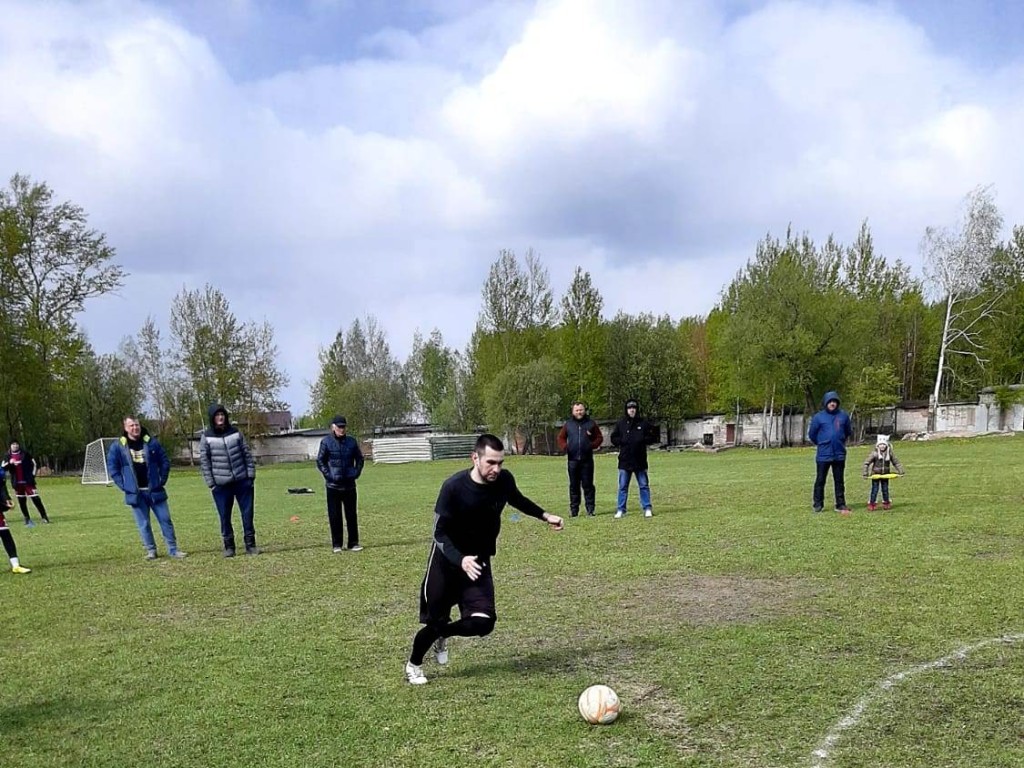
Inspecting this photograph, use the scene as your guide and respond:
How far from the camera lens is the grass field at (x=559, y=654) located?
188 inches

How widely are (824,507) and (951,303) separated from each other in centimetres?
4481

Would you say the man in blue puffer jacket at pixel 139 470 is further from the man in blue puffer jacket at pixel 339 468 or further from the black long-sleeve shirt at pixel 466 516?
the black long-sleeve shirt at pixel 466 516

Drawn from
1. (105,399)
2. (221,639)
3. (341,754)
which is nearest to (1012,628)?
(341,754)

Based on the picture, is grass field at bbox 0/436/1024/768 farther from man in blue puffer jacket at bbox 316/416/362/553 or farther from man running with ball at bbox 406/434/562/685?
man in blue puffer jacket at bbox 316/416/362/553

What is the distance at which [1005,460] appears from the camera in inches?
1048

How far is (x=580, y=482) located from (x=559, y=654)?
30.5ft

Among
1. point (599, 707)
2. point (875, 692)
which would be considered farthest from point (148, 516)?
point (875, 692)

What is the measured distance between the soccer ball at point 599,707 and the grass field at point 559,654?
0.23ft

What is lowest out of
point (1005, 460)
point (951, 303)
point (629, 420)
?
point (1005, 460)

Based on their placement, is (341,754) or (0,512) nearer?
(341,754)

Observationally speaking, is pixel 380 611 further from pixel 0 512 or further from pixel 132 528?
pixel 132 528

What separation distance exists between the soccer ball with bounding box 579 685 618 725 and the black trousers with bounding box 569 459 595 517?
10.5m

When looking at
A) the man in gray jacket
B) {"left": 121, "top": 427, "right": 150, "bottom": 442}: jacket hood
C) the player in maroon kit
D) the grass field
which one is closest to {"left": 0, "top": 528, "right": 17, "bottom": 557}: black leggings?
the grass field

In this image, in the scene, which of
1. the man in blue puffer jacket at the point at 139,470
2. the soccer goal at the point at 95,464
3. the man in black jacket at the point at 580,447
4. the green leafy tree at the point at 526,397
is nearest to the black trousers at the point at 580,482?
the man in black jacket at the point at 580,447
